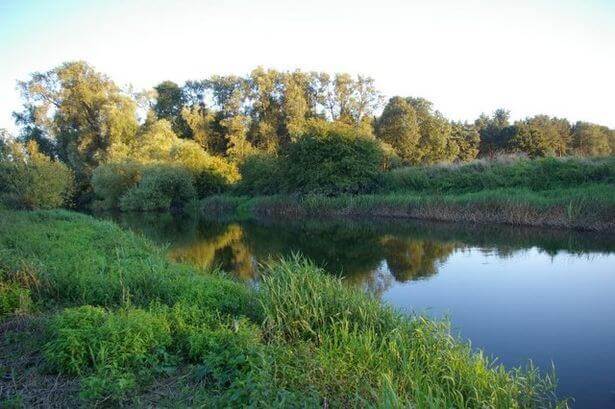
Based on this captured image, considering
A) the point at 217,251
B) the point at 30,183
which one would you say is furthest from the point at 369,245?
the point at 30,183

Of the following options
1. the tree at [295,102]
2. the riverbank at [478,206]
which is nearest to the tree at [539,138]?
the riverbank at [478,206]

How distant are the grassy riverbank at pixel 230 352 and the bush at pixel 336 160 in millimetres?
24987

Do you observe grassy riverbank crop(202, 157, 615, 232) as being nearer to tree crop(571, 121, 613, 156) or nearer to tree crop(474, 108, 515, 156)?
tree crop(474, 108, 515, 156)

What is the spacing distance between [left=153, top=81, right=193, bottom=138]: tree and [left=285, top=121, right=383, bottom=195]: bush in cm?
2514

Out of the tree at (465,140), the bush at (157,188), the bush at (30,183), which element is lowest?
the bush at (157,188)

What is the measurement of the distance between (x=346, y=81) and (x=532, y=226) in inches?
1171

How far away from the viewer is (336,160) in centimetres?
3269

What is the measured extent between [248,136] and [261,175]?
12.7 meters

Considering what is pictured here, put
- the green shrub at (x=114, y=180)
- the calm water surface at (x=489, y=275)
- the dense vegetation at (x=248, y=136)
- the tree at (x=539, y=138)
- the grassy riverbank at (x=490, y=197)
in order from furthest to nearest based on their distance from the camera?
the tree at (x=539, y=138) < the green shrub at (x=114, y=180) < the dense vegetation at (x=248, y=136) < the grassy riverbank at (x=490, y=197) < the calm water surface at (x=489, y=275)

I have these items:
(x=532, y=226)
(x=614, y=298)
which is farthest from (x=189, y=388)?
(x=532, y=226)

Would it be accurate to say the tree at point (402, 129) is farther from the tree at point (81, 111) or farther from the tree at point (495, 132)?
the tree at point (81, 111)

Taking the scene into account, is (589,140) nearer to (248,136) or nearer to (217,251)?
(248,136)

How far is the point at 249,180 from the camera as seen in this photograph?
40000 millimetres

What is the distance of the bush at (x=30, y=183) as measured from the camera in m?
22.2
